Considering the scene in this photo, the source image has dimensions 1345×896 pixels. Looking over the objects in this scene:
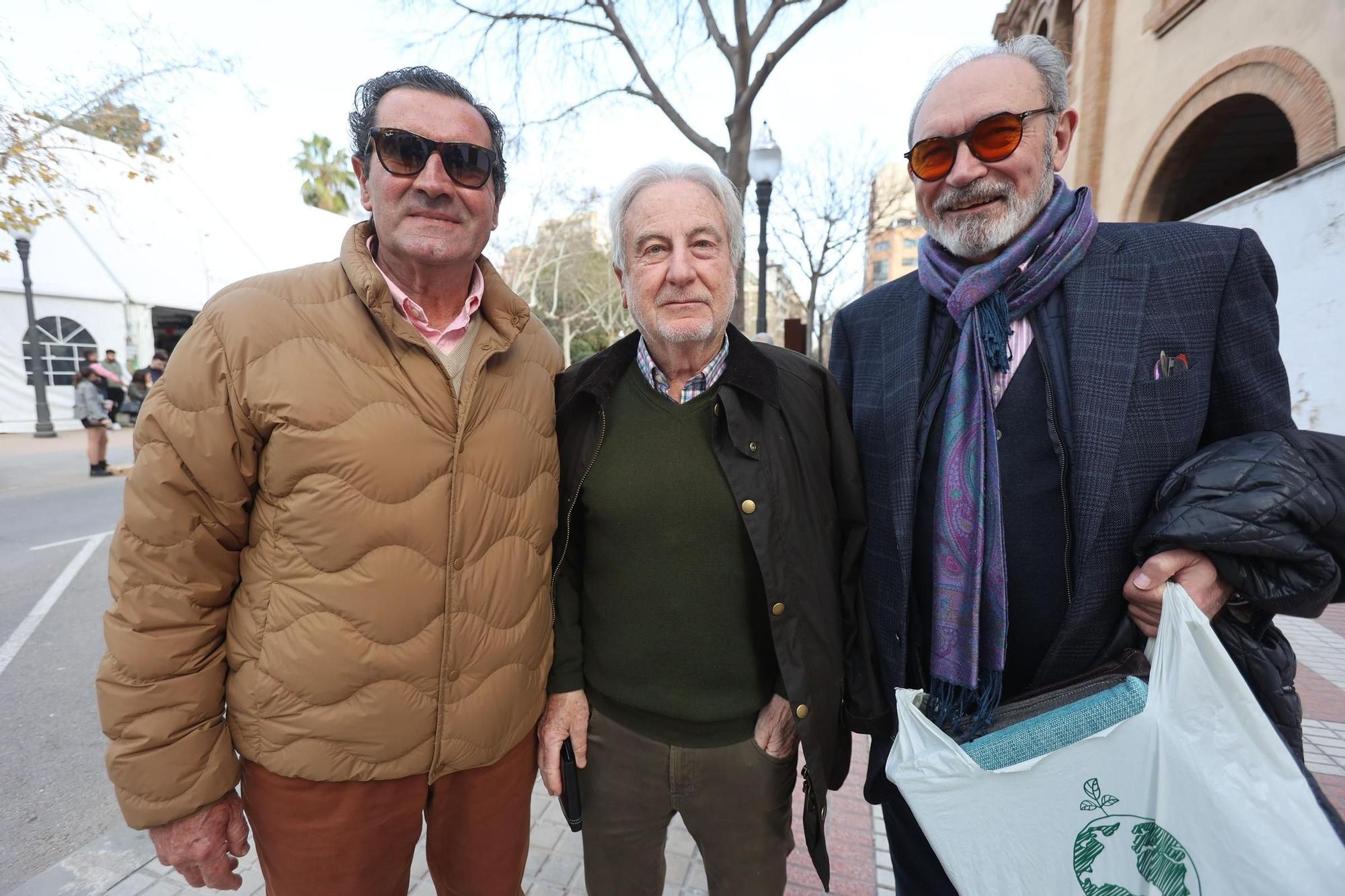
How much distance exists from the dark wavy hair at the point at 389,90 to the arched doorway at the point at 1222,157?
9.72 metres

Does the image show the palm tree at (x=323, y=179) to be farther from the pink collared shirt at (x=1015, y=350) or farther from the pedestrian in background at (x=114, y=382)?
the pink collared shirt at (x=1015, y=350)

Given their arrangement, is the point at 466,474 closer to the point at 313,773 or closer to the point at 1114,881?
the point at 313,773

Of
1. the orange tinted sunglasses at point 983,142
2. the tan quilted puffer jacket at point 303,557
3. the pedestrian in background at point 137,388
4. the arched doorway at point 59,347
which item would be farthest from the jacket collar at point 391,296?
the arched doorway at point 59,347

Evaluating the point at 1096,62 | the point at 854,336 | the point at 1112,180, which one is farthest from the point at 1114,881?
the point at 1096,62

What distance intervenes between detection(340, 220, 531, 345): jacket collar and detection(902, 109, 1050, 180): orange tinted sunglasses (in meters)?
1.21

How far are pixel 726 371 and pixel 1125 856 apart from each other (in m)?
Result: 1.42

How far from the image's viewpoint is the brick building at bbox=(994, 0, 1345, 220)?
627 cm

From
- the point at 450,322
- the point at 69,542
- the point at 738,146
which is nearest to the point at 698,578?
the point at 450,322

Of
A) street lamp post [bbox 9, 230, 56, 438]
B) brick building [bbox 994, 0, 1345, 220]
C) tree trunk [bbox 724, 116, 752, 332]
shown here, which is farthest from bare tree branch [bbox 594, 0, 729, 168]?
street lamp post [bbox 9, 230, 56, 438]

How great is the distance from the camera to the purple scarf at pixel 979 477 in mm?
1603

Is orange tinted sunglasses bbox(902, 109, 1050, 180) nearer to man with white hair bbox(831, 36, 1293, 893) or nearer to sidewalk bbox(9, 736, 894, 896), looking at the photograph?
man with white hair bbox(831, 36, 1293, 893)

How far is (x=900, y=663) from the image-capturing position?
1773mm

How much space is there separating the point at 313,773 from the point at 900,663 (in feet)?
5.00

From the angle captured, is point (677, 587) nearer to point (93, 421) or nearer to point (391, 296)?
point (391, 296)
